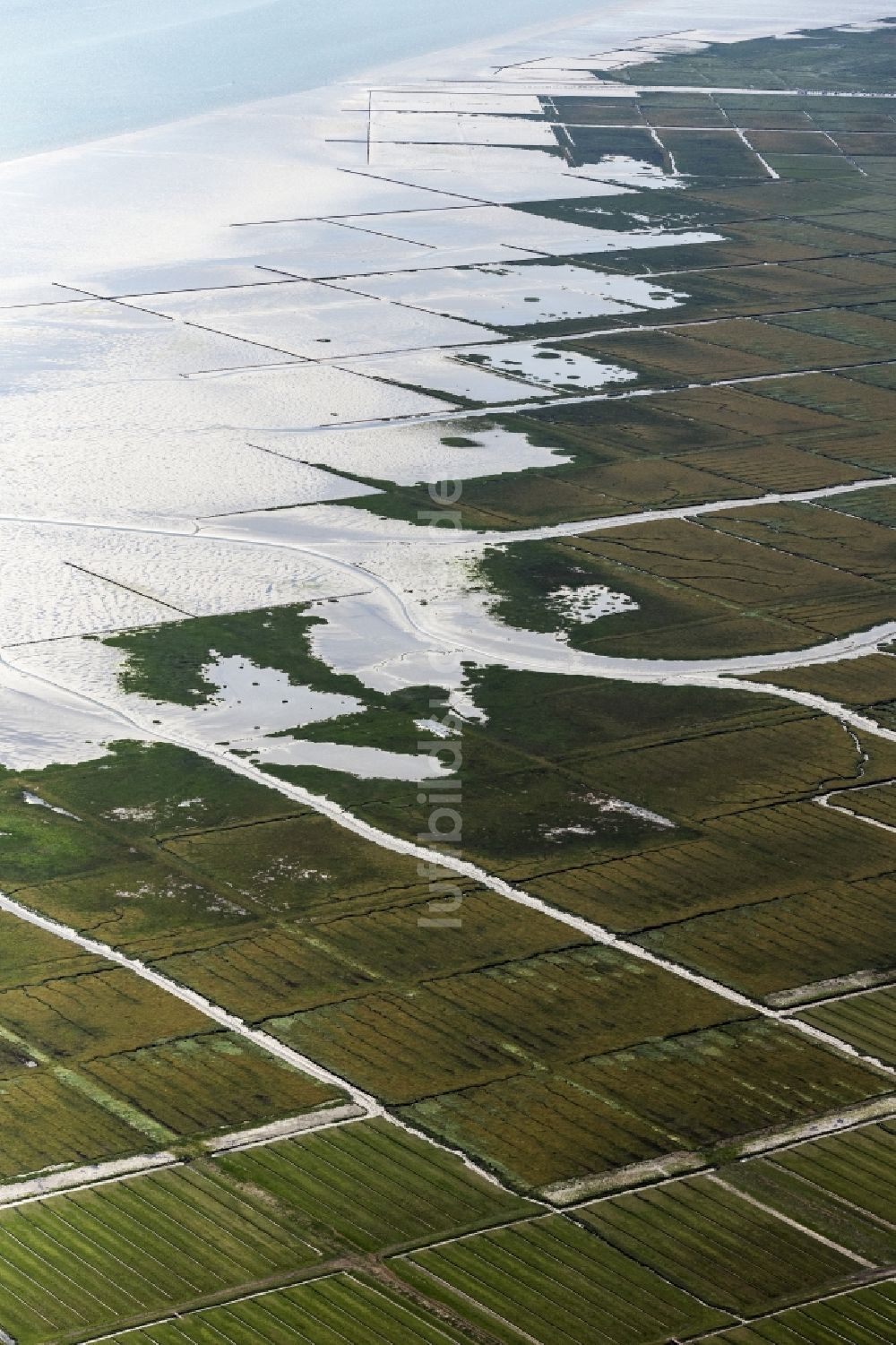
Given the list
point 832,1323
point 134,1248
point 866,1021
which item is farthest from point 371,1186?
point 866,1021

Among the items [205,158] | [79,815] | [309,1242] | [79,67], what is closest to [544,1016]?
[309,1242]

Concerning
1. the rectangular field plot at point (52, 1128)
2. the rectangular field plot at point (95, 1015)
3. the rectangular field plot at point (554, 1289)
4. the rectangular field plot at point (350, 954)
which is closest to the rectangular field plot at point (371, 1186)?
the rectangular field plot at point (554, 1289)

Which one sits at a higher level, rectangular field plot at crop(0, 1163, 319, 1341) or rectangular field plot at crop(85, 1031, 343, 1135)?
rectangular field plot at crop(85, 1031, 343, 1135)

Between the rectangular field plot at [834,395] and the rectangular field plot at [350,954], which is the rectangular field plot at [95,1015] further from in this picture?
the rectangular field plot at [834,395]

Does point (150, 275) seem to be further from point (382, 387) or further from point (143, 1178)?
point (143, 1178)

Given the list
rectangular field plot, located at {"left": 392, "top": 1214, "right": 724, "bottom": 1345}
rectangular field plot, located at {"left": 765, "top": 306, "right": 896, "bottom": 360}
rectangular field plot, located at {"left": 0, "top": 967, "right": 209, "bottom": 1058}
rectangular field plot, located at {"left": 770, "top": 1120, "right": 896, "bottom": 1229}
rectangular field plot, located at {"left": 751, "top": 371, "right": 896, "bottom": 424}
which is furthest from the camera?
rectangular field plot, located at {"left": 765, "top": 306, "right": 896, "bottom": 360}

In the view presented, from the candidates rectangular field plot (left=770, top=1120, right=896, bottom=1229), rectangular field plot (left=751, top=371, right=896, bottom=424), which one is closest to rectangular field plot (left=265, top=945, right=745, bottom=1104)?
rectangular field plot (left=770, top=1120, right=896, bottom=1229)

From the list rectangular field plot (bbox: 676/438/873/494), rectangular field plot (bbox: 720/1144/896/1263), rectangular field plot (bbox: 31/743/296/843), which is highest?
rectangular field plot (bbox: 676/438/873/494)

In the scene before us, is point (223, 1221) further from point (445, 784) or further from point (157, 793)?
point (445, 784)

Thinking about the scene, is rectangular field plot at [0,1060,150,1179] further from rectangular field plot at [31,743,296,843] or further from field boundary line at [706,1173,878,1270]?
rectangular field plot at [31,743,296,843]
